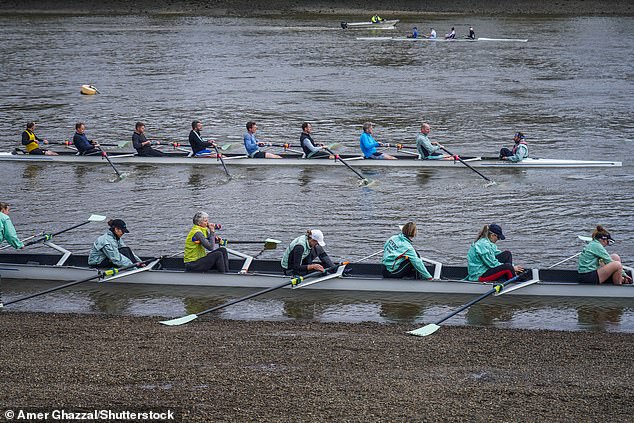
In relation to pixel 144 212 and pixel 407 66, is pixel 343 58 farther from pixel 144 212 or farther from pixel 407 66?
pixel 144 212

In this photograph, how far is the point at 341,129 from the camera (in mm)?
31656

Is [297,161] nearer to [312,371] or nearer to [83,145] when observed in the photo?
[83,145]

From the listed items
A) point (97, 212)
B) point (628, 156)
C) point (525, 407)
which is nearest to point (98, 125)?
point (97, 212)

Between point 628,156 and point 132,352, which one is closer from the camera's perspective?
point 132,352

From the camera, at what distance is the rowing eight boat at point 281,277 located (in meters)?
15.1

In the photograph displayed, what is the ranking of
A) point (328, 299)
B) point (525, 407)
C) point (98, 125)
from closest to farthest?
point (525, 407) → point (328, 299) → point (98, 125)

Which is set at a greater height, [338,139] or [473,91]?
[473,91]

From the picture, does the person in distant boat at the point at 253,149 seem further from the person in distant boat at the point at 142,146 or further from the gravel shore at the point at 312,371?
the gravel shore at the point at 312,371

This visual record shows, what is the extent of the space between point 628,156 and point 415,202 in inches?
320

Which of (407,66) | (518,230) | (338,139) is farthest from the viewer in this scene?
(407,66)

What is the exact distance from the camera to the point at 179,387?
36.2ft

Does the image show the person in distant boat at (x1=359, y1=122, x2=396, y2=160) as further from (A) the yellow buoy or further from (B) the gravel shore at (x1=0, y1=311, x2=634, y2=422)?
(A) the yellow buoy

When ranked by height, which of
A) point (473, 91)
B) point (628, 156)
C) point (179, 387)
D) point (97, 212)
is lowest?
point (179, 387)

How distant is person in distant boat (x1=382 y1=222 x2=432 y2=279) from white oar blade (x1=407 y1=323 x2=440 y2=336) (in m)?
1.65
